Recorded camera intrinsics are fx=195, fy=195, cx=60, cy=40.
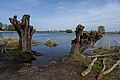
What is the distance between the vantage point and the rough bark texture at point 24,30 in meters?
24.6

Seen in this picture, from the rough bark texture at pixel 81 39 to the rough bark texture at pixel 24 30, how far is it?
8.23 m

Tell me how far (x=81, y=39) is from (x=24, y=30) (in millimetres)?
9048

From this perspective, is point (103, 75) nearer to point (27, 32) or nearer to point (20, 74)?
point (20, 74)

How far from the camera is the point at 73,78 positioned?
11.5 metres

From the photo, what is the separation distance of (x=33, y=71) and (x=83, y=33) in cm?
798

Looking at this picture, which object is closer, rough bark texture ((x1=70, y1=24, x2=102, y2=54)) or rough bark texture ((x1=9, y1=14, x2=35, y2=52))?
rough bark texture ((x1=70, y1=24, x2=102, y2=54))

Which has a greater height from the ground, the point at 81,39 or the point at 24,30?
the point at 24,30

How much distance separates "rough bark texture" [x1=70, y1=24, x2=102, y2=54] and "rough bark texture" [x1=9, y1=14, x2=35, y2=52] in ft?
27.0

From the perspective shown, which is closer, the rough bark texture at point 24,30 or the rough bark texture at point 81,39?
the rough bark texture at point 81,39

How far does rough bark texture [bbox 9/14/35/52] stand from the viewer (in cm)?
2456

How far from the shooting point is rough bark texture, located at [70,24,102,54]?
18.8m

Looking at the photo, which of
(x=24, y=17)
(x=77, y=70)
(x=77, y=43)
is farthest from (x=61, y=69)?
(x=24, y=17)

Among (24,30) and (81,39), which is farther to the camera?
(24,30)

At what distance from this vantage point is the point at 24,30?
82.4ft
